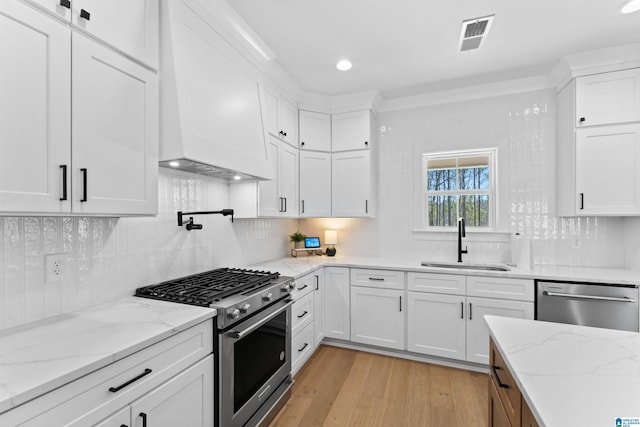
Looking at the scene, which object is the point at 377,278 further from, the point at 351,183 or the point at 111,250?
the point at 111,250

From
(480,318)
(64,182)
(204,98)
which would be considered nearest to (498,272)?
(480,318)

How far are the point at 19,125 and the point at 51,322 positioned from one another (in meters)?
0.90

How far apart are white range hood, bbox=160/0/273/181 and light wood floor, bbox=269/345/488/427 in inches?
71.4

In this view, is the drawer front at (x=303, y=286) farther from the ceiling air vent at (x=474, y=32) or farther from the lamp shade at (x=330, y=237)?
the ceiling air vent at (x=474, y=32)

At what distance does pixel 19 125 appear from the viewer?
3.59ft

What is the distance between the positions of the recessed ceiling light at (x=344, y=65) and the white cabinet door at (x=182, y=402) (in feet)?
8.50

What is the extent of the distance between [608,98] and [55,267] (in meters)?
4.17

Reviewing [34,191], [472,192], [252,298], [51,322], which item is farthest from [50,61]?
[472,192]

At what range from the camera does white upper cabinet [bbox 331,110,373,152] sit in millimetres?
3445

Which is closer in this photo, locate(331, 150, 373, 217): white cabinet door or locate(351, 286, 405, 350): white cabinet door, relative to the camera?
locate(351, 286, 405, 350): white cabinet door

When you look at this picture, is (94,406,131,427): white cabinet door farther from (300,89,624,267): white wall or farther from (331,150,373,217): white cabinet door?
(300,89,624,267): white wall

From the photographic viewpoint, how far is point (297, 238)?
3684 millimetres

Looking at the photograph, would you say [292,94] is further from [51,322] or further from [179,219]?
[51,322]

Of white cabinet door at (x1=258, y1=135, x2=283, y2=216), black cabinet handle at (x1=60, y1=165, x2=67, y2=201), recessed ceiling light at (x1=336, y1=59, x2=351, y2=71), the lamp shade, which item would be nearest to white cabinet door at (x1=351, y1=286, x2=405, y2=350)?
the lamp shade
